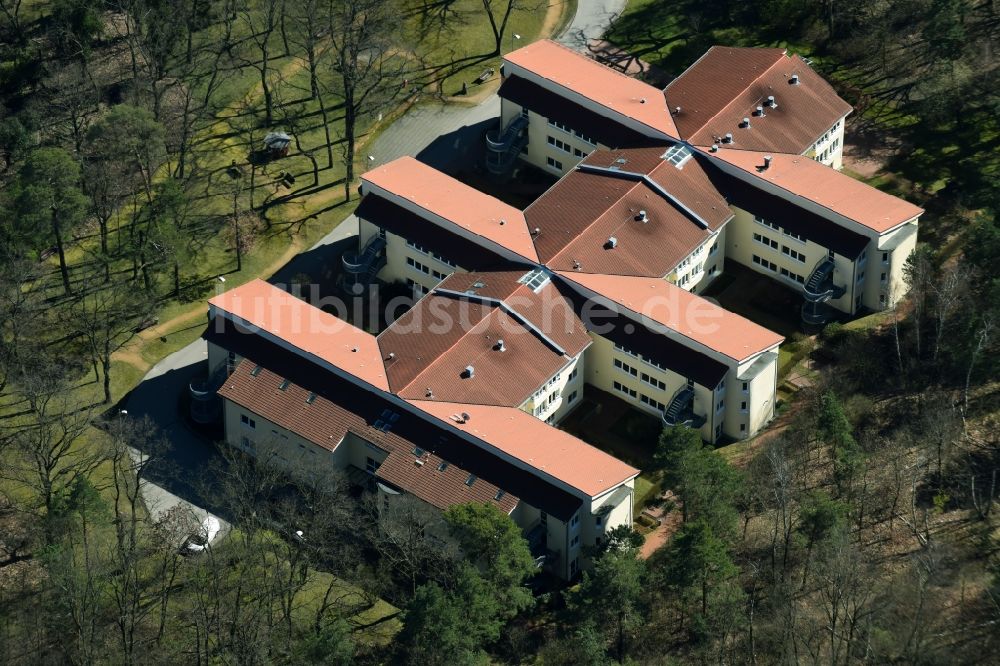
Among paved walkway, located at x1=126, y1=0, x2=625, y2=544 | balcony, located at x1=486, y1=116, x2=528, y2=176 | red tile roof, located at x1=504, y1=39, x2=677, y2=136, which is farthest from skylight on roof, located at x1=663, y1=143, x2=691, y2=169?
paved walkway, located at x1=126, y1=0, x2=625, y2=544

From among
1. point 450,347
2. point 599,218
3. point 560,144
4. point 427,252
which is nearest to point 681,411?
point 450,347

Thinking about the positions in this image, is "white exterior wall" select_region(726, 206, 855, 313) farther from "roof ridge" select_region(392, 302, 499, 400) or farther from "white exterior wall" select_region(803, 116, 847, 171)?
"roof ridge" select_region(392, 302, 499, 400)

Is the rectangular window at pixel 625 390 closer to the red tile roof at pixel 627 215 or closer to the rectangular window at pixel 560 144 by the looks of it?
the red tile roof at pixel 627 215

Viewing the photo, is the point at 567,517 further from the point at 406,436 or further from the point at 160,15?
the point at 160,15

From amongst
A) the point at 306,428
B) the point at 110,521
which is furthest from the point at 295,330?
the point at 110,521

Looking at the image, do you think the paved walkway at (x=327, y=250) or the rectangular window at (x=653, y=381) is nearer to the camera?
the paved walkway at (x=327, y=250)

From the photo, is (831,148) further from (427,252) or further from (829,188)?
(427,252)

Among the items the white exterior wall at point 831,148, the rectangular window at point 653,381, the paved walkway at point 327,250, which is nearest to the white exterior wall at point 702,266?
the rectangular window at point 653,381
